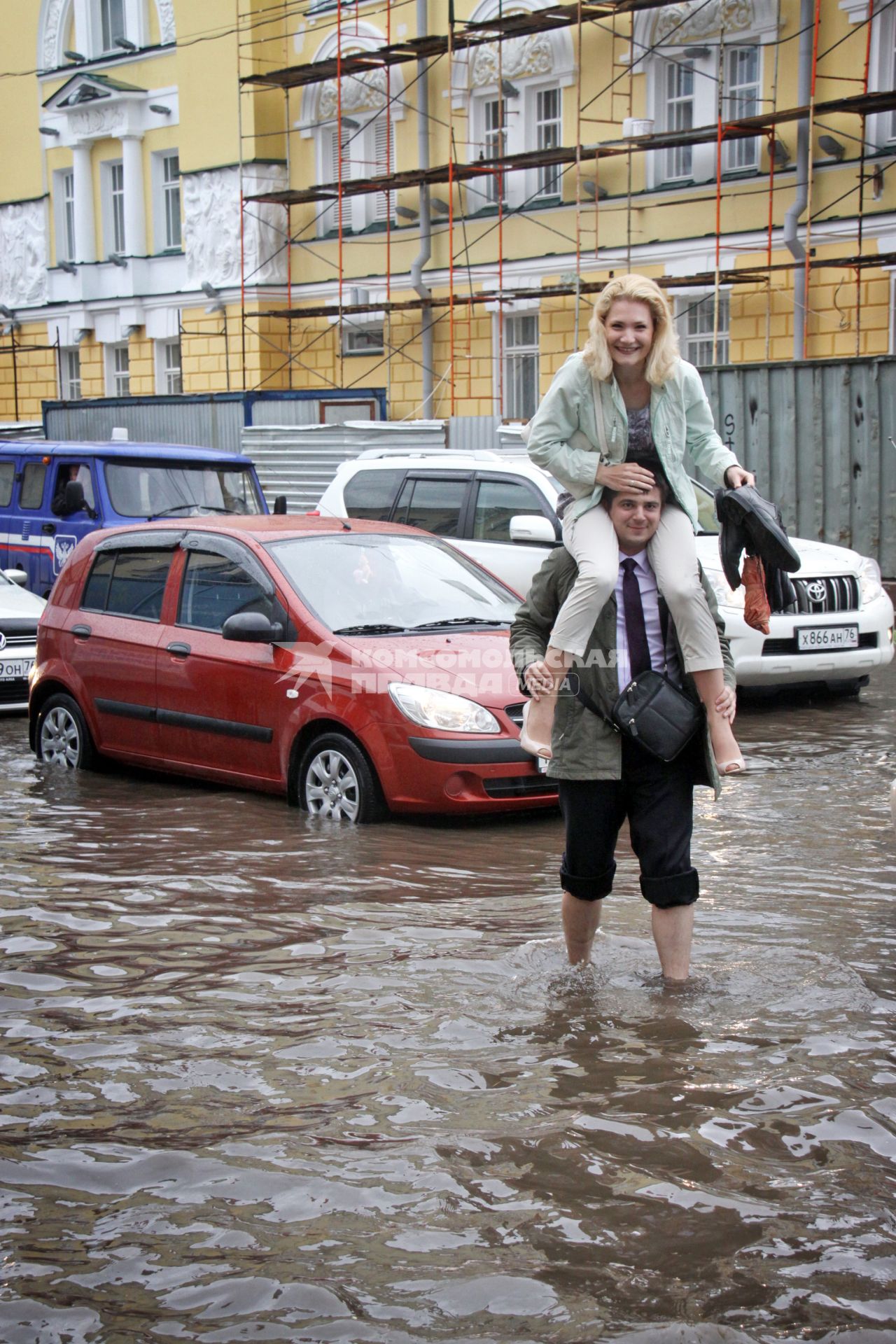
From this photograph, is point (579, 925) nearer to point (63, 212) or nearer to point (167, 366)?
point (167, 366)

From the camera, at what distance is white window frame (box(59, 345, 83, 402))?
1416 inches

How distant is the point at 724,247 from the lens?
74.9 ft

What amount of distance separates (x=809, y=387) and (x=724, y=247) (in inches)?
248

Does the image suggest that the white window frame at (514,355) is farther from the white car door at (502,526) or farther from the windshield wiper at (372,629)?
the windshield wiper at (372,629)

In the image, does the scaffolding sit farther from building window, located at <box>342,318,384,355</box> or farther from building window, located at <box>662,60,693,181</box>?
building window, located at <box>342,318,384,355</box>

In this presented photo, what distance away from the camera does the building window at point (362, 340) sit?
95.2 feet

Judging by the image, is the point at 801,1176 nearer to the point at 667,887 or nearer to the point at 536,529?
the point at 667,887

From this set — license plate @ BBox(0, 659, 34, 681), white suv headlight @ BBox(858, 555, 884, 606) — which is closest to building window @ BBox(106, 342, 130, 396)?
license plate @ BBox(0, 659, 34, 681)

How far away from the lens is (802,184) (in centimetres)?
2200

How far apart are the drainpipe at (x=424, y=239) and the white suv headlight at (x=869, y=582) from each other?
660 inches

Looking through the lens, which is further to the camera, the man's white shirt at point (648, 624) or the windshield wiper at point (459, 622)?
the windshield wiper at point (459, 622)

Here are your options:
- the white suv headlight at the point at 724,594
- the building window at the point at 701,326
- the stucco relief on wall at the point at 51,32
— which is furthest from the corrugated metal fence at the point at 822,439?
the stucco relief on wall at the point at 51,32

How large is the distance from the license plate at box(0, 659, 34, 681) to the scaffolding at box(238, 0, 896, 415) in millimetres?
13343

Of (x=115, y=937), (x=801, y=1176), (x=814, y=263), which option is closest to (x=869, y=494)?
(x=814, y=263)
